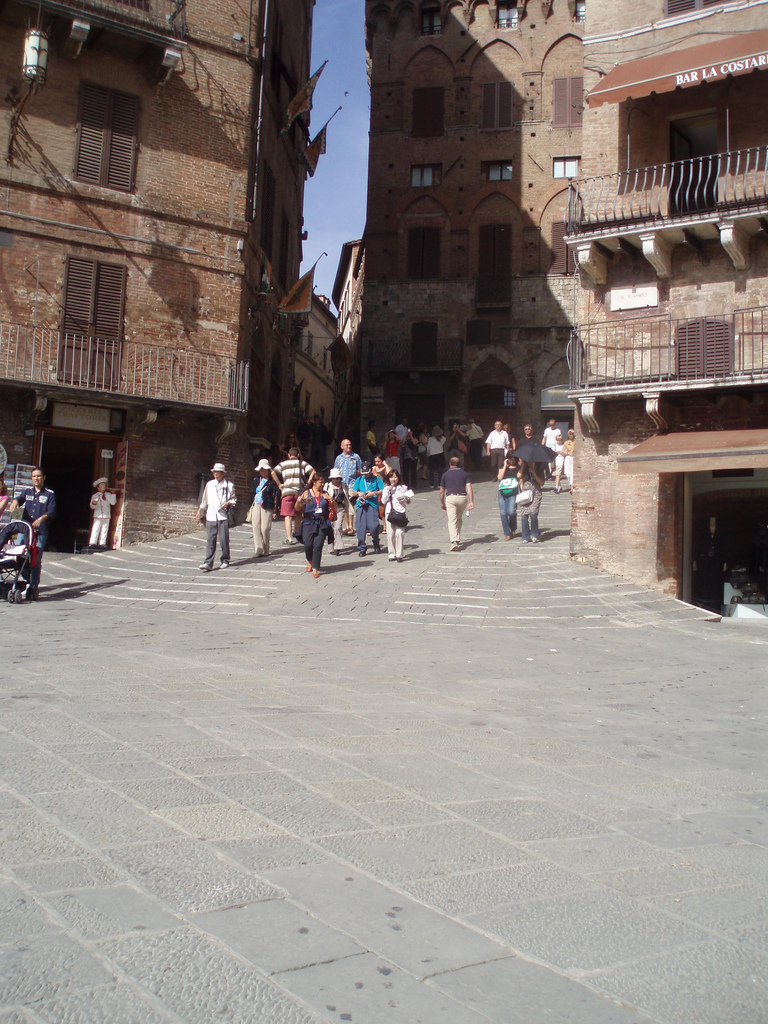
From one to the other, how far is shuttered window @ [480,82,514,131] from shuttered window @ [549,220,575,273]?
174 inches

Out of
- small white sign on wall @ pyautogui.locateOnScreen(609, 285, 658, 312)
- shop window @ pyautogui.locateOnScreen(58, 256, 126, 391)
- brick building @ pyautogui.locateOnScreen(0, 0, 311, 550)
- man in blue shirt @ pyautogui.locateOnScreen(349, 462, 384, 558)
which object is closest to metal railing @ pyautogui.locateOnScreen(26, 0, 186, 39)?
brick building @ pyautogui.locateOnScreen(0, 0, 311, 550)

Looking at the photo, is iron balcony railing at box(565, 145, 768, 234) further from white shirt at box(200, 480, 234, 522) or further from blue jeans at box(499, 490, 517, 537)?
white shirt at box(200, 480, 234, 522)

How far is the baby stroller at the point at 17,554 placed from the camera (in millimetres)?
12375

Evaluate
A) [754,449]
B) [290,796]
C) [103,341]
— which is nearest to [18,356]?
[103,341]

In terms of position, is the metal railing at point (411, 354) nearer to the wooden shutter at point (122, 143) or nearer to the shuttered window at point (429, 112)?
the shuttered window at point (429, 112)

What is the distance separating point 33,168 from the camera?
1941 centimetres

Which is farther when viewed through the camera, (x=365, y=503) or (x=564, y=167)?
(x=564, y=167)

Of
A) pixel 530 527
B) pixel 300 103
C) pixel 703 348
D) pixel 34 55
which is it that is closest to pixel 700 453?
pixel 703 348

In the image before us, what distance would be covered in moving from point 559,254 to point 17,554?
2660cm

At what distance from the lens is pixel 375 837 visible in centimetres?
400

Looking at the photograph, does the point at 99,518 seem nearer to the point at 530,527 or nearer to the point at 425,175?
the point at 530,527

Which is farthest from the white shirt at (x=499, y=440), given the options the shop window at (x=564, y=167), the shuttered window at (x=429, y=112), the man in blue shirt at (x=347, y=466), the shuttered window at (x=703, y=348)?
the shuttered window at (x=429, y=112)

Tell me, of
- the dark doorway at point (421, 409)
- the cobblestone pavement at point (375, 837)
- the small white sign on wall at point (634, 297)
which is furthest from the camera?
the dark doorway at point (421, 409)

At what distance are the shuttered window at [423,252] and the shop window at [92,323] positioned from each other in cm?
1745
